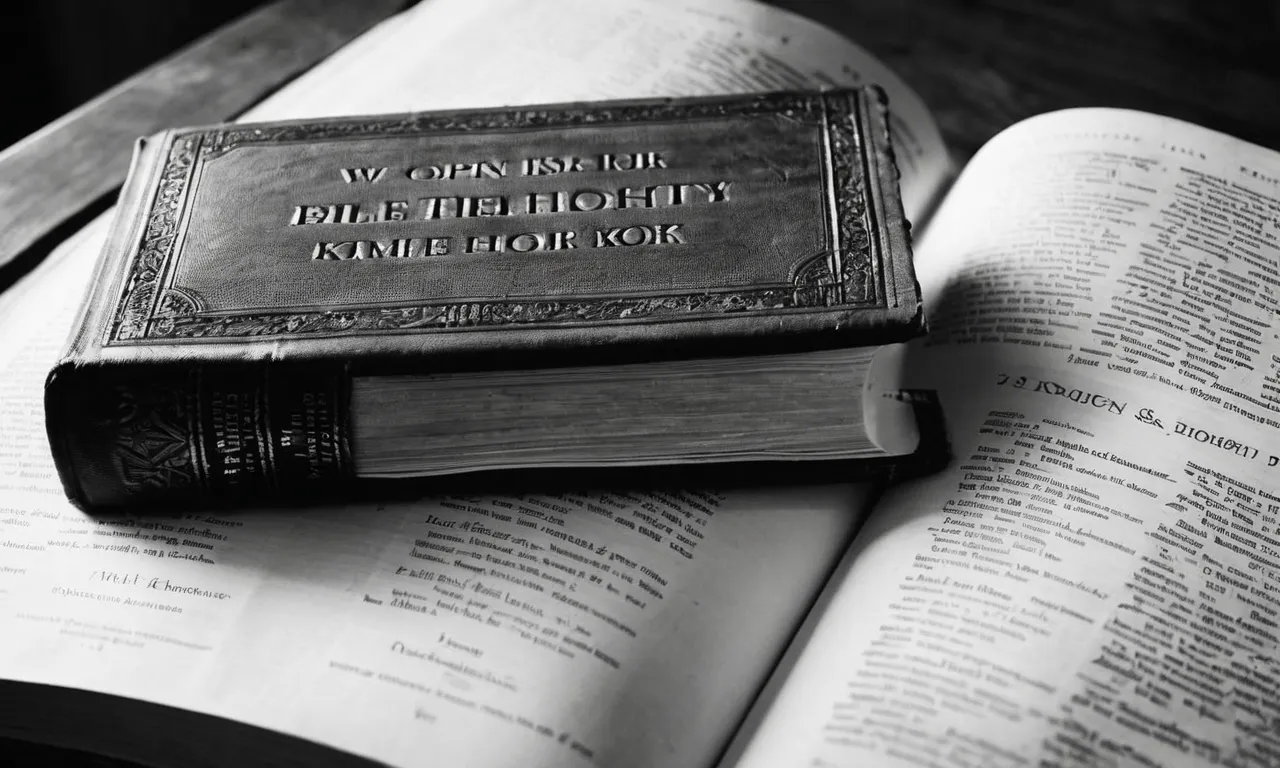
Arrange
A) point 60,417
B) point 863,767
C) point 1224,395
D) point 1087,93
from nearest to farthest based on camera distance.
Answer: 1. point 863,767
2. point 60,417
3. point 1224,395
4. point 1087,93

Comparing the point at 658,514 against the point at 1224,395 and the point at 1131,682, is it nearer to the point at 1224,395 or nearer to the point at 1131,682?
the point at 1131,682

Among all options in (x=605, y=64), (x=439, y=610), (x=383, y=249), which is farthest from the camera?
(x=605, y=64)

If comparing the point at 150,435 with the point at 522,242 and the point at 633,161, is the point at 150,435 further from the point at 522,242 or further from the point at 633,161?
the point at 633,161

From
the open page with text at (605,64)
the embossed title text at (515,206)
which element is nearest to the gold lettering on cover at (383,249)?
the embossed title text at (515,206)

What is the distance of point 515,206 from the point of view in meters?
0.86

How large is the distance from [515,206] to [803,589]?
344 millimetres

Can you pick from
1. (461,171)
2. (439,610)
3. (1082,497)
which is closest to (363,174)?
(461,171)

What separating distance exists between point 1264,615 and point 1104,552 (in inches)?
3.9

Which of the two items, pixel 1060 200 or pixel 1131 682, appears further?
pixel 1060 200

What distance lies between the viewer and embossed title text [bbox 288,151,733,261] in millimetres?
822

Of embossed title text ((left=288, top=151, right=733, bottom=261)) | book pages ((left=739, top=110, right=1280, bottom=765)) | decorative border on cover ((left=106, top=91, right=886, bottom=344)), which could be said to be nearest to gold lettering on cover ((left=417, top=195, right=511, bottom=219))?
embossed title text ((left=288, top=151, right=733, bottom=261))

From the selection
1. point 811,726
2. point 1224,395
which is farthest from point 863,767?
point 1224,395

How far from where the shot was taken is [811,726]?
67 centimetres

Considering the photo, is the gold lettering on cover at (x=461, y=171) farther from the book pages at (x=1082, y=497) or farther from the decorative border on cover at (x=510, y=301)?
the book pages at (x=1082, y=497)
